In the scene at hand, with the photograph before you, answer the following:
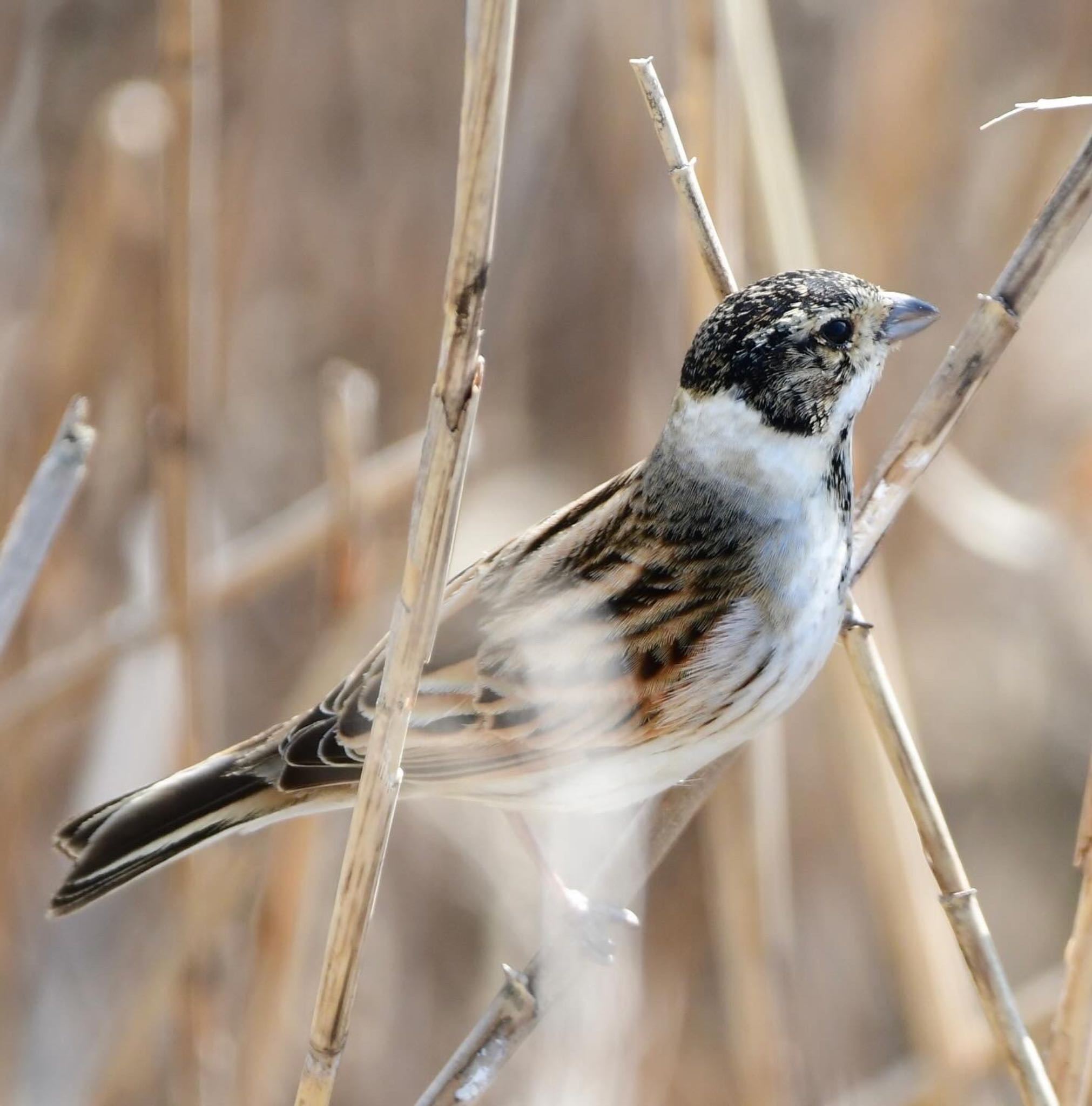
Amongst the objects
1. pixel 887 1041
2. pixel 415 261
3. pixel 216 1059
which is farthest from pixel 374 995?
pixel 415 261

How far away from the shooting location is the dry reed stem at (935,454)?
1936 mm

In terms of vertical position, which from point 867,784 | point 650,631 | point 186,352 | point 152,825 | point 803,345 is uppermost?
point 186,352

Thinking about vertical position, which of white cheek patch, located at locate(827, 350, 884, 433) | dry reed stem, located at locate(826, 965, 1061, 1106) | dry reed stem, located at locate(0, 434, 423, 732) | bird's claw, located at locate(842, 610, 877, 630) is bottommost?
dry reed stem, located at locate(826, 965, 1061, 1106)

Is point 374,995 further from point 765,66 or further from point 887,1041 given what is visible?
point 765,66

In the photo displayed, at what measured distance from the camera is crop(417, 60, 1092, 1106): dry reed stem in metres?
1.94

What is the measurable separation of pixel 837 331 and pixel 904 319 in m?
0.12

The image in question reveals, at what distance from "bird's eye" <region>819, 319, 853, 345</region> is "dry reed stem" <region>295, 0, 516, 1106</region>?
79 cm

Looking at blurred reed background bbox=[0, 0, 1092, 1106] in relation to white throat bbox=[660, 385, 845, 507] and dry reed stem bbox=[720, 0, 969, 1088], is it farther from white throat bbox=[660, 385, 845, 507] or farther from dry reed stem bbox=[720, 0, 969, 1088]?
white throat bbox=[660, 385, 845, 507]

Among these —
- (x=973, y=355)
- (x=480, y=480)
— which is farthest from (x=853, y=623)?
(x=480, y=480)

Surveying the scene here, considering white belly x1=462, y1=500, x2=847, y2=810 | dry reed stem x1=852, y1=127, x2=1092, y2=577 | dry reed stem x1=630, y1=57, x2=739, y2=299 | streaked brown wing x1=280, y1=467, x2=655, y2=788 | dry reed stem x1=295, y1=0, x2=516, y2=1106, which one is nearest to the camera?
dry reed stem x1=295, y1=0, x2=516, y2=1106

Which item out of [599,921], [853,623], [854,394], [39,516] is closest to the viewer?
[39,516]

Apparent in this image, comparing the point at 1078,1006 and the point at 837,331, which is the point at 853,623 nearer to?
the point at 837,331

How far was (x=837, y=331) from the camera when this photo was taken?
229 cm

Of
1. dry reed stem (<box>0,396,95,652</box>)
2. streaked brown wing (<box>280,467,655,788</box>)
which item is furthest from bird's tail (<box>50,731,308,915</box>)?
dry reed stem (<box>0,396,95,652</box>)
